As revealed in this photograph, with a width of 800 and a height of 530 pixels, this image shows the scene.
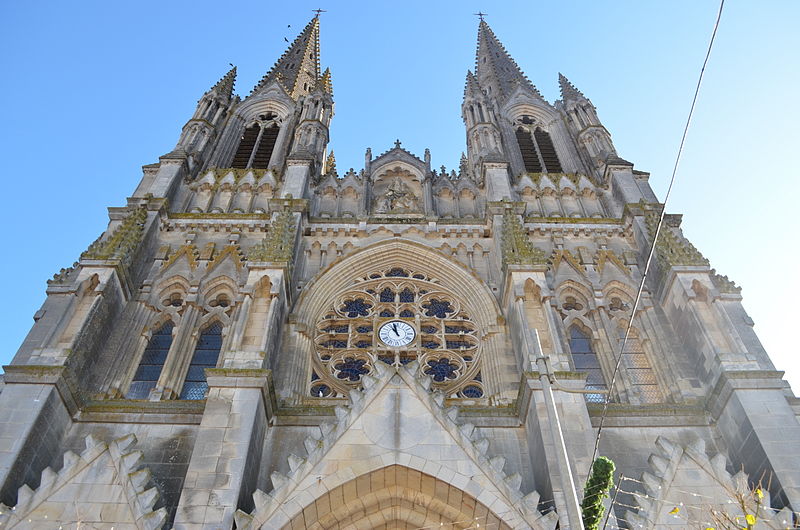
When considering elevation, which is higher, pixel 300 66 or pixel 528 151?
pixel 300 66

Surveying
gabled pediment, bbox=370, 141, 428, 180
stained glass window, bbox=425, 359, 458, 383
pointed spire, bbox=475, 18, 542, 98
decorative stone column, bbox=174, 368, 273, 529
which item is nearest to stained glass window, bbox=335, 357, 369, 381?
stained glass window, bbox=425, 359, 458, 383

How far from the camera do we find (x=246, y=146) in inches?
1047

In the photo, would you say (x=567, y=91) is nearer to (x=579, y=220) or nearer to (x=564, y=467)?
(x=579, y=220)

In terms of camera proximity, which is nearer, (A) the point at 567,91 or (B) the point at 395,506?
(B) the point at 395,506

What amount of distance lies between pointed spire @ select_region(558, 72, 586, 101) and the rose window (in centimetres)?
1297

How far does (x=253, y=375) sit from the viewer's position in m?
13.0

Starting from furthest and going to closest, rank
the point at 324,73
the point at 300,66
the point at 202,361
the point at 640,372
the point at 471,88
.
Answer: the point at 300,66
the point at 324,73
the point at 471,88
the point at 202,361
the point at 640,372

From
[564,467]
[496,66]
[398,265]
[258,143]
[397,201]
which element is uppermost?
[496,66]

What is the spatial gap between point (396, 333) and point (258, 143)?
40.9 feet

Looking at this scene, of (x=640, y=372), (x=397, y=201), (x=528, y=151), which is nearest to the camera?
(x=640, y=372)

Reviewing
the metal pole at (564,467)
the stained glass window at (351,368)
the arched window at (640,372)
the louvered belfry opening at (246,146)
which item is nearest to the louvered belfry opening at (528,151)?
the arched window at (640,372)

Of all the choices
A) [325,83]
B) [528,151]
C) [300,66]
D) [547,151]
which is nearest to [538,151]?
[528,151]

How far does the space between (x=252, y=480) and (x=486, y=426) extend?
4576 mm

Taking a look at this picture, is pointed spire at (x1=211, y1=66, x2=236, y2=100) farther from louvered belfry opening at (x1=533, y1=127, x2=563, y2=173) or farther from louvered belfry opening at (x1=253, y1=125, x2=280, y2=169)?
louvered belfry opening at (x1=533, y1=127, x2=563, y2=173)
